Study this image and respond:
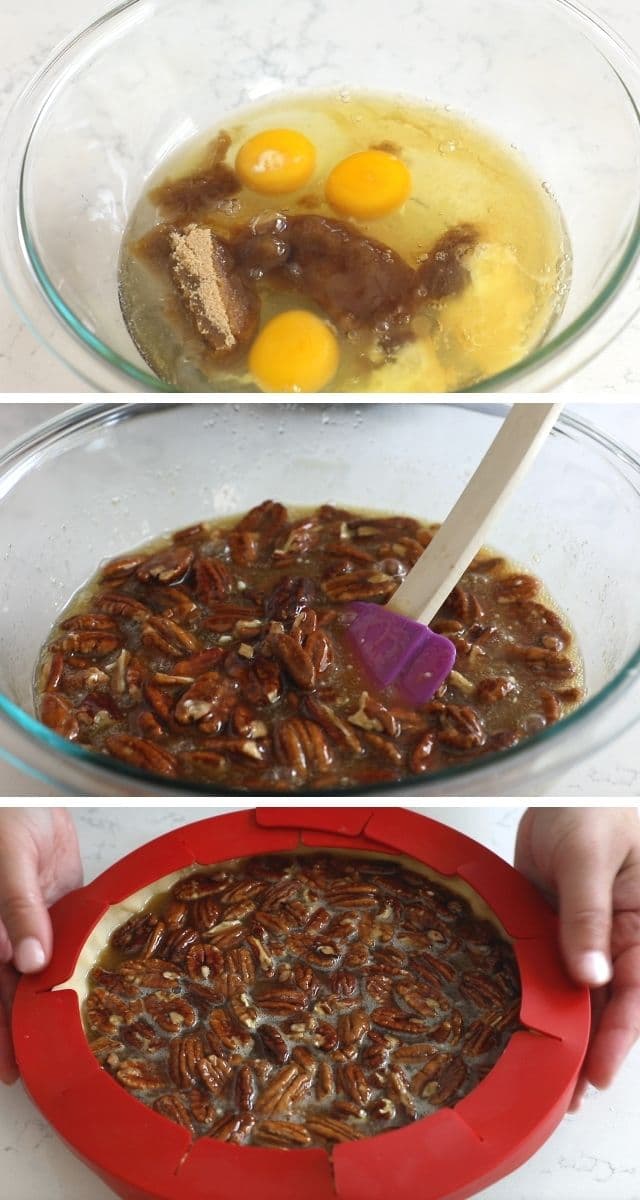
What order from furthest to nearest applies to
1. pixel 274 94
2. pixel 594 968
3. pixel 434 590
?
1. pixel 274 94
2. pixel 434 590
3. pixel 594 968

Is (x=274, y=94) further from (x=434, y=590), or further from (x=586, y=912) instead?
(x=586, y=912)

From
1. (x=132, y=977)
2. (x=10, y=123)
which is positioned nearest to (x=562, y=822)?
(x=132, y=977)

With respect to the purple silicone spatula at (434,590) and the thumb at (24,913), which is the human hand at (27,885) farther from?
the purple silicone spatula at (434,590)

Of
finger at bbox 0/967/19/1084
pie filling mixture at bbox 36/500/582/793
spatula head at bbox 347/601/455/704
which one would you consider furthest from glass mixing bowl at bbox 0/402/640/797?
finger at bbox 0/967/19/1084

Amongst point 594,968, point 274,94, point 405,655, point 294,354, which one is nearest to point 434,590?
point 405,655

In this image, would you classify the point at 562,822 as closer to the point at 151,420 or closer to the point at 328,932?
the point at 328,932

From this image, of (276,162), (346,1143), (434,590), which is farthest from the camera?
(276,162)
